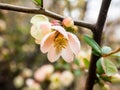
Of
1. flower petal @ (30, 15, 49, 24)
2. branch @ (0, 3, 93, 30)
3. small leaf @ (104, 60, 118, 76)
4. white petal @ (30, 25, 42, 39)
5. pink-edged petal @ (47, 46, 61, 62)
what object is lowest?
small leaf @ (104, 60, 118, 76)

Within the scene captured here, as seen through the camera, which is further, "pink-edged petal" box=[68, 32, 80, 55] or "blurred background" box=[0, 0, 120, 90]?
"blurred background" box=[0, 0, 120, 90]

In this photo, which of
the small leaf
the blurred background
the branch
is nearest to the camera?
the branch

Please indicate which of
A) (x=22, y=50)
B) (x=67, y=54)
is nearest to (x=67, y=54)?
(x=67, y=54)

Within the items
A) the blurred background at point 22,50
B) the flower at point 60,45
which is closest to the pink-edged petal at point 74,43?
the flower at point 60,45

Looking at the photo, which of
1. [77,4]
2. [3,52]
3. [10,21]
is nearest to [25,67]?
[3,52]

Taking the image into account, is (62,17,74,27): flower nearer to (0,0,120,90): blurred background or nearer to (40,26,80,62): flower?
A: (40,26,80,62): flower

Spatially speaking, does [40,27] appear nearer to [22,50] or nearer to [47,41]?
[47,41]

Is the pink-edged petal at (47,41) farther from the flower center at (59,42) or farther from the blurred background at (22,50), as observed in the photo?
the blurred background at (22,50)

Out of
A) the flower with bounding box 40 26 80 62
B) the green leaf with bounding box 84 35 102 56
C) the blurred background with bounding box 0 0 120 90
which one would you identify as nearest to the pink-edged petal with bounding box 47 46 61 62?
the flower with bounding box 40 26 80 62
